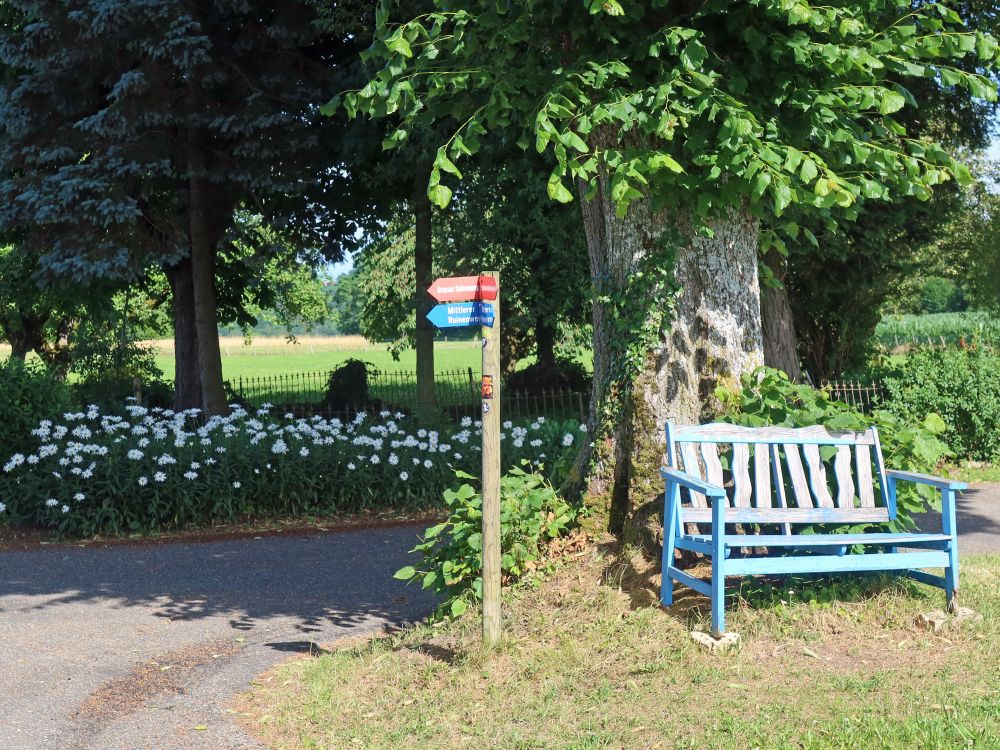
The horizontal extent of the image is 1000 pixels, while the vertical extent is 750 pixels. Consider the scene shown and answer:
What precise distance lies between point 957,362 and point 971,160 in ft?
77.5

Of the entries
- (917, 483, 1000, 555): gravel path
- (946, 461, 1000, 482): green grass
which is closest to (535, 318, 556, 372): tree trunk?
(946, 461, 1000, 482): green grass

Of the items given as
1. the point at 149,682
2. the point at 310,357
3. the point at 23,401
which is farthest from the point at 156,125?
the point at 310,357

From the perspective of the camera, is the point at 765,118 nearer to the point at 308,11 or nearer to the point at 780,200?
the point at 780,200

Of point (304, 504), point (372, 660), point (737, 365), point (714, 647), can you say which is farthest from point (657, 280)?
point (304, 504)

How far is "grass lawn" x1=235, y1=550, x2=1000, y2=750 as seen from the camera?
15.4 ft

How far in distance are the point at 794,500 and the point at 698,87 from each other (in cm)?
270

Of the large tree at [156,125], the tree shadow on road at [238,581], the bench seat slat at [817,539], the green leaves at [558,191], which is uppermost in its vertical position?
the large tree at [156,125]

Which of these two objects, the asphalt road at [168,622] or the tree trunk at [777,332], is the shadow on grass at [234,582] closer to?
the asphalt road at [168,622]

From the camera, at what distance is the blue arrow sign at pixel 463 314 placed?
5605mm

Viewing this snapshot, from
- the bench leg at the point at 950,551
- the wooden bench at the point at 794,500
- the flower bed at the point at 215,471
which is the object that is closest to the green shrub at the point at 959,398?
the flower bed at the point at 215,471

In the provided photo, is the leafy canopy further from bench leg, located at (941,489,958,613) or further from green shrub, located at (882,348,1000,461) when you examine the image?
green shrub, located at (882,348,1000,461)

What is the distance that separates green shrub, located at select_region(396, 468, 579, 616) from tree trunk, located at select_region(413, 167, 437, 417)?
1001cm

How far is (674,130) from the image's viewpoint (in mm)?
6484

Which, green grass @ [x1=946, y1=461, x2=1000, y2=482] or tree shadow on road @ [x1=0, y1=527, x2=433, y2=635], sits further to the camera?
green grass @ [x1=946, y1=461, x2=1000, y2=482]
